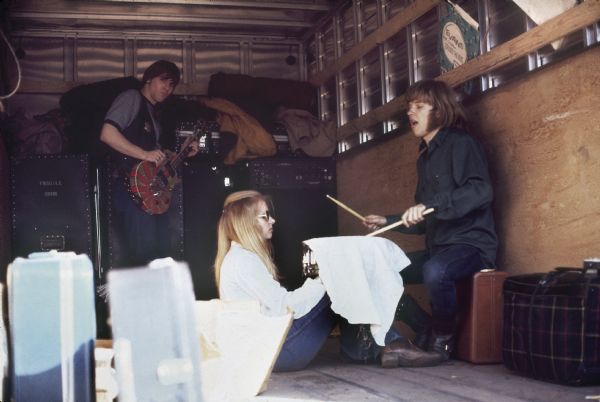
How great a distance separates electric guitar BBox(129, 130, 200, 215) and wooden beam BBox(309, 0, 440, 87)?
1.38 m

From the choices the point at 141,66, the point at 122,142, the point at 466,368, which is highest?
the point at 141,66

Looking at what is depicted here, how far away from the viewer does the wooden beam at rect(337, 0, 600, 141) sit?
13.1ft

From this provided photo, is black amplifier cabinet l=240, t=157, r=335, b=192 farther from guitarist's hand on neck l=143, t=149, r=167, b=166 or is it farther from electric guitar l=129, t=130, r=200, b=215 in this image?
guitarist's hand on neck l=143, t=149, r=167, b=166

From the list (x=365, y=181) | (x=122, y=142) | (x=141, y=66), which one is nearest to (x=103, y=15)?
(x=141, y=66)

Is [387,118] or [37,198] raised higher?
[387,118]

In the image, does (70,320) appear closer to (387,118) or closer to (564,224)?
(564,224)

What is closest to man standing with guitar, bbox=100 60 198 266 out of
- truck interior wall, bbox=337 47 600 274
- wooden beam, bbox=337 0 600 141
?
wooden beam, bbox=337 0 600 141

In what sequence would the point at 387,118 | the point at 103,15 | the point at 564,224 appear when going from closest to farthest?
the point at 564,224 < the point at 387,118 < the point at 103,15

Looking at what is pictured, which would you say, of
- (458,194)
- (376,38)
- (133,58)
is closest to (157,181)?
(133,58)

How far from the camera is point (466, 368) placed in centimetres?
428

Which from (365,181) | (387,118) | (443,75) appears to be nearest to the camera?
(443,75)

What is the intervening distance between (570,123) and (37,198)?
4610 mm

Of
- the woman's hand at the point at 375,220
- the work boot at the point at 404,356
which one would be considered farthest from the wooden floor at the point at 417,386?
the woman's hand at the point at 375,220

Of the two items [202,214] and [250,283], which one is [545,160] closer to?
[250,283]
